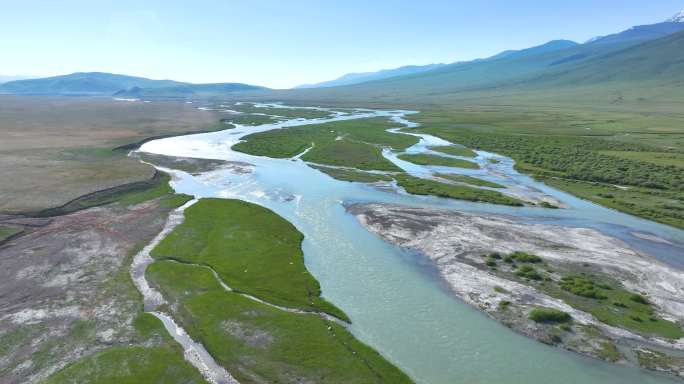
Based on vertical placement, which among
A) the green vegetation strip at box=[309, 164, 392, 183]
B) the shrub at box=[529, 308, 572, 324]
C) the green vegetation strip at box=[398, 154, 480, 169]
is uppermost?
the green vegetation strip at box=[398, 154, 480, 169]

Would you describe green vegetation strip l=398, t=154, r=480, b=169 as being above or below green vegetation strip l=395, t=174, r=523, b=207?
above

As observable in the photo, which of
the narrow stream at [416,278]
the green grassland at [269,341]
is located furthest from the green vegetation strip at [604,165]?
the green grassland at [269,341]

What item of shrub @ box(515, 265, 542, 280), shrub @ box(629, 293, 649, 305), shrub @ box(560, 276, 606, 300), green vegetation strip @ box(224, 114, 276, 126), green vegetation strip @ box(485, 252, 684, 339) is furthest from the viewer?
green vegetation strip @ box(224, 114, 276, 126)

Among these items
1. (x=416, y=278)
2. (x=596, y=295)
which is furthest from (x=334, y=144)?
(x=596, y=295)

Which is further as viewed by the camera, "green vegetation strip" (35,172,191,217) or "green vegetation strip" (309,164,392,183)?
"green vegetation strip" (309,164,392,183)

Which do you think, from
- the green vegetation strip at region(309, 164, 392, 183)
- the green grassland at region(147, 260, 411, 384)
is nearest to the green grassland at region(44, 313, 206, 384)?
the green grassland at region(147, 260, 411, 384)

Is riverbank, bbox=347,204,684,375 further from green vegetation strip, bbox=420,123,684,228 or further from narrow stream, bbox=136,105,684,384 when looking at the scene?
green vegetation strip, bbox=420,123,684,228

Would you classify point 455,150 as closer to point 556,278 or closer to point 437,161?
point 437,161
